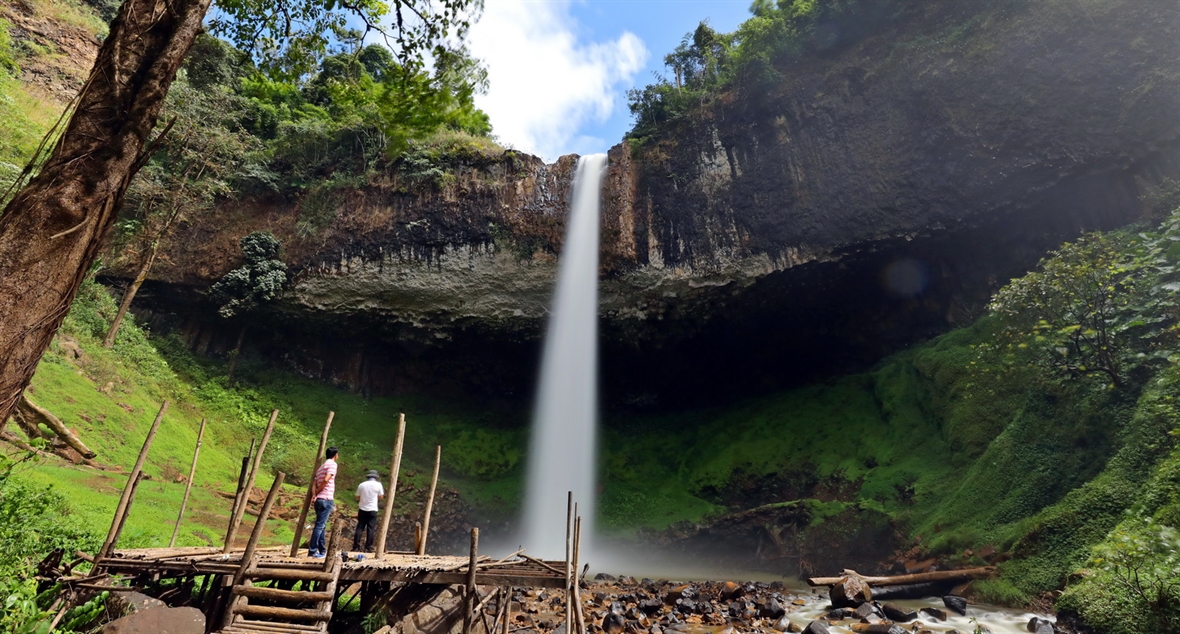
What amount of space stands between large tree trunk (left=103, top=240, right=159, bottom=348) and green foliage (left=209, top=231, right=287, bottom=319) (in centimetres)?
198

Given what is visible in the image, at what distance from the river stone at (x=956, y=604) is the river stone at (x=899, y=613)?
0.72 m

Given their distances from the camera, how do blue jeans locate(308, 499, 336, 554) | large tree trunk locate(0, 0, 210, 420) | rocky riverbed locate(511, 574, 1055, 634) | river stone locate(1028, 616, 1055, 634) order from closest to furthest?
large tree trunk locate(0, 0, 210, 420), blue jeans locate(308, 499, 336, 554), river stone locate(1028, 616, 1055, 634), rocky riverbed locate(511, 574, 1055, 634)

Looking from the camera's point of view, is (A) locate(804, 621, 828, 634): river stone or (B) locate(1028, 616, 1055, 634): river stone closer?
(B) locate(1028, 616, 1055, 634): river stone

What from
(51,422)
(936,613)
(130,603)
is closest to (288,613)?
(130,603)

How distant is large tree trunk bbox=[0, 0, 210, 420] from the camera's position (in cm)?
232

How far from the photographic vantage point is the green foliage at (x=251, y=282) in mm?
19984

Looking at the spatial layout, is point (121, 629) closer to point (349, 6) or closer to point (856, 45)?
point (349, 6)

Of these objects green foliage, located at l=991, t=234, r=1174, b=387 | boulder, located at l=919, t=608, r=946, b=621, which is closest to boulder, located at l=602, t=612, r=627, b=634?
boulder, located at l=919, t=608, r=946, b=621

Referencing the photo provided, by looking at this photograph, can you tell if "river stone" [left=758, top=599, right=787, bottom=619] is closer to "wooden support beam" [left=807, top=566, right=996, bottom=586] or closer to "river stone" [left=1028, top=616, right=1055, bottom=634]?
"wooden support beam" [left=807, top=566, right=996, bottom=586]

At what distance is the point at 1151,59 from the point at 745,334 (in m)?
14.2

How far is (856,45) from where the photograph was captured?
1983cm

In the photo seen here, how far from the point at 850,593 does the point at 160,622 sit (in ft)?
34.5

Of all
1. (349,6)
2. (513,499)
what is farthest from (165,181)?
(349,6)

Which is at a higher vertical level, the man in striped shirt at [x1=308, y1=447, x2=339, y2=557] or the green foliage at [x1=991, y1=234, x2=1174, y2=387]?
the green foliage at [x1=991, y1=234, x2=1174, y2=387]
